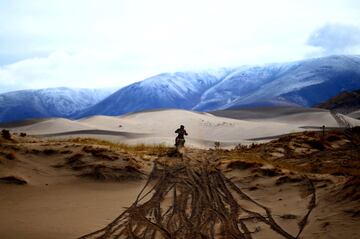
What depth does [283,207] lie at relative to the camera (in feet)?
33.0

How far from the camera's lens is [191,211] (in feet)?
33.0

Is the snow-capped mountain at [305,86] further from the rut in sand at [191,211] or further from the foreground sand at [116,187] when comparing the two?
the rut in sand at [191,211]


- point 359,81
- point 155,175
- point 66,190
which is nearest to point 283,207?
point 155,175

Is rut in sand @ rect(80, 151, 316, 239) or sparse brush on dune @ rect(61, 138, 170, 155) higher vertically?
sparse brush on dune @ rect(61, 138, 170, 155)

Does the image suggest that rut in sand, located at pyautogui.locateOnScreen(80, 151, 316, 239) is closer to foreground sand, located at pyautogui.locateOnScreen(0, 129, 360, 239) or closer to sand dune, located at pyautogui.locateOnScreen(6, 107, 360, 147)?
foreground sand, located at pyautogui.locateOnScreen(0, 129, 360, 239)

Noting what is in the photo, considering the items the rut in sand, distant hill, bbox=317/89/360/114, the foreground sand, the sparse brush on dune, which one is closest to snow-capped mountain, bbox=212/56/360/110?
distant hill, bbox=317/89/360/114

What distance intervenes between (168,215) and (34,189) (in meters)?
4.64

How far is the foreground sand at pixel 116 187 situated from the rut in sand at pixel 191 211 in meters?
0.20

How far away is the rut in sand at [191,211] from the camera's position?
8.55 meters

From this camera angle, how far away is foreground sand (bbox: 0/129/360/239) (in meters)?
8.60

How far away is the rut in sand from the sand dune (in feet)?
54.3

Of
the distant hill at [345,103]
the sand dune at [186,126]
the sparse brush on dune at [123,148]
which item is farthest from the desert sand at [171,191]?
the distant hill at [345,103]

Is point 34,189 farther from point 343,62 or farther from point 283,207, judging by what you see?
point 343,62

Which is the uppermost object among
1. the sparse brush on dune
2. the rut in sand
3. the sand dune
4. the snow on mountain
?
the snow on mountain
